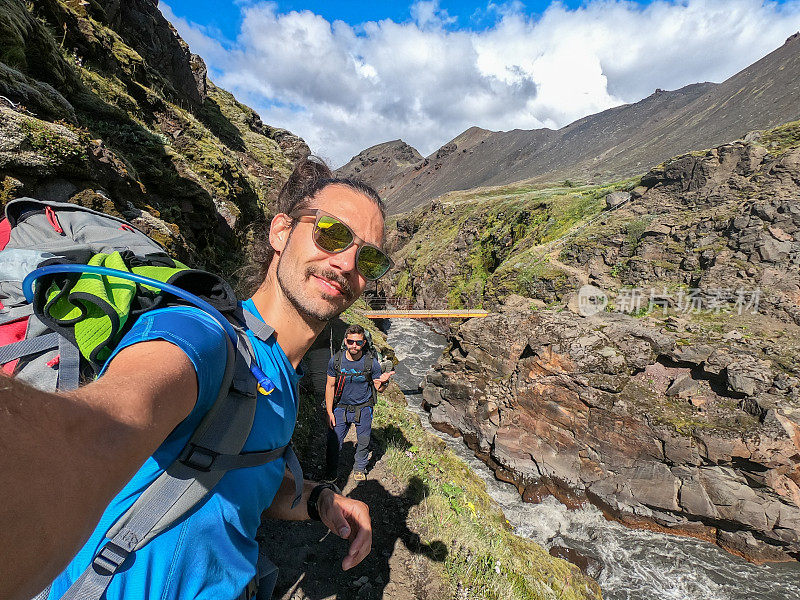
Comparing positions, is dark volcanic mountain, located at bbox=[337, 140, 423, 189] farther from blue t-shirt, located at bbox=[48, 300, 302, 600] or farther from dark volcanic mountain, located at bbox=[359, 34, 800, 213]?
blue t-shirt, located at bbox=[48, 300, 302, 600]

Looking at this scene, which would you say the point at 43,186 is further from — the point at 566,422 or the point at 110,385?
the point at 566,422

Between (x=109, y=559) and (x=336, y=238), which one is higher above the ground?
(x=336, y=238)

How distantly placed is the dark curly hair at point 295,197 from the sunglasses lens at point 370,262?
28cm

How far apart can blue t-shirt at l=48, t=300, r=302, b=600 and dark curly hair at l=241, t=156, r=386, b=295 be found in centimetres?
97

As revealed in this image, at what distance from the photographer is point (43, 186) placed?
10.9 feet

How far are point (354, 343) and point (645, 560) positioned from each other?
537 inches

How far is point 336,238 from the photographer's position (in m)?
1.87

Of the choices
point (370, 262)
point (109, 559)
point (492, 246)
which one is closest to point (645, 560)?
point (370, 262)

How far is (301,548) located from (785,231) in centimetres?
2912

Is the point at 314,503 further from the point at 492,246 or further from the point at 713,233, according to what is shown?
the point at 492,246

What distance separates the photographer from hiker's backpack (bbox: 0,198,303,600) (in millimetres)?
899

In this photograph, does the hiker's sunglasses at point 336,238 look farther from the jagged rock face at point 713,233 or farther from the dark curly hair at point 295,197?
the jagged rock face at point 713,233

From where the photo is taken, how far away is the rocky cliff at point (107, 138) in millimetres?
3344

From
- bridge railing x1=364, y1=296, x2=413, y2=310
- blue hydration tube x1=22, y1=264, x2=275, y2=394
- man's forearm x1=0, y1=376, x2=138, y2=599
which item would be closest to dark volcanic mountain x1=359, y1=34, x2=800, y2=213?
blue hydration tube x1=22, y1=264, x2=275, y2=394
